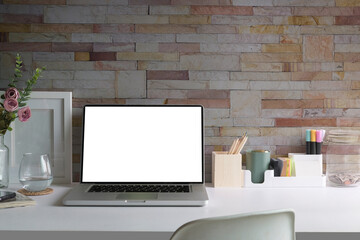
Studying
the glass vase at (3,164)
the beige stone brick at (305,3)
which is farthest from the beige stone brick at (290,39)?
the glass vase at (3,164)

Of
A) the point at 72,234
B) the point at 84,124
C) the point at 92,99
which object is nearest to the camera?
the point at 72,234

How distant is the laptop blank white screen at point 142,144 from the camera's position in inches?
64.2

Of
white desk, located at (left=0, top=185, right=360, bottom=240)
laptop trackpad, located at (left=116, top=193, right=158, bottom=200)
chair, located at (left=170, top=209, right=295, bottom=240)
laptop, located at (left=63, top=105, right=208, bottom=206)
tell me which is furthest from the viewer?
laptop, located at (left=63, top=105, right=208, bottom=206)

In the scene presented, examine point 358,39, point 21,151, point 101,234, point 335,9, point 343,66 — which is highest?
point 335,9

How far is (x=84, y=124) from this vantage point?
1666mm

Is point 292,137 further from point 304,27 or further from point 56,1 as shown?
point 56,1

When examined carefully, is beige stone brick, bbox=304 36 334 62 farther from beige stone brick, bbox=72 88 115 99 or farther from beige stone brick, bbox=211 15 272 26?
beige stone brick, bbox=72 88 115 99

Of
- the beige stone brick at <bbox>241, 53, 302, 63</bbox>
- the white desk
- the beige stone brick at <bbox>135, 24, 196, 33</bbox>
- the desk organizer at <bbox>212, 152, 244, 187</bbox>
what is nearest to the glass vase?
the white desk

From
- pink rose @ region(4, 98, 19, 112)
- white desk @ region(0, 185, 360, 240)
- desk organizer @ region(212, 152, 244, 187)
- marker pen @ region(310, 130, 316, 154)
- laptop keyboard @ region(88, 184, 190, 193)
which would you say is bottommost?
white desk @ region(0, 185, 360, 240)

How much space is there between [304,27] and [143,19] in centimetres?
71

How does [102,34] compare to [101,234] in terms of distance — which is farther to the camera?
[102,34]

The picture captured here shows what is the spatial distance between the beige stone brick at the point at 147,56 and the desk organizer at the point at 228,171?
0.49m

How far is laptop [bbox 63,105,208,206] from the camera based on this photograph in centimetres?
162

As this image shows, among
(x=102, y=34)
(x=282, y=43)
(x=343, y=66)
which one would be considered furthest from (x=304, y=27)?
(x=102, y=34)
